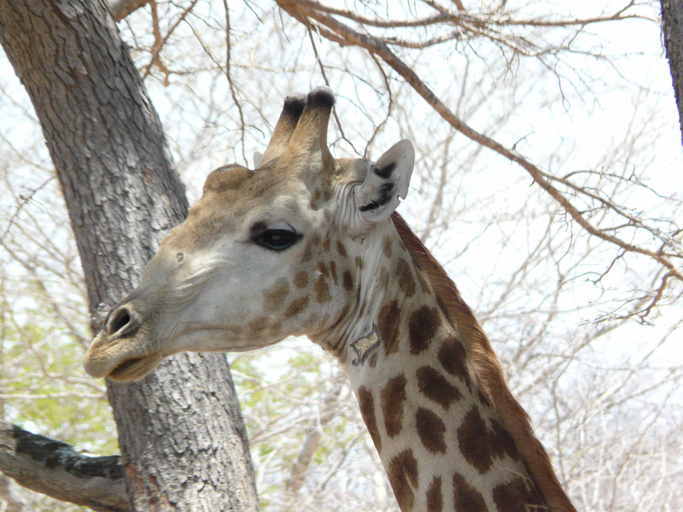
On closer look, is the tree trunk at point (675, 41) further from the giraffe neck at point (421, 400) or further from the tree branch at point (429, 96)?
the tree branch at point (429, 96)

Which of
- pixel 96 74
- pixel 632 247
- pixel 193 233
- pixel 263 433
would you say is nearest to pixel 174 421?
pixel 193 233

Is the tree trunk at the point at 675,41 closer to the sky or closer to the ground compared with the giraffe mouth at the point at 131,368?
closer to the sky

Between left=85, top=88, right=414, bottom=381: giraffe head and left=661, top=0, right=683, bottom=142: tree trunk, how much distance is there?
92 centimetres

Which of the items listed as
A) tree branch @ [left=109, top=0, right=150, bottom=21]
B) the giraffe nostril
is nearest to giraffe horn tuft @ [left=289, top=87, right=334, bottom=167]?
the giraffe nostril

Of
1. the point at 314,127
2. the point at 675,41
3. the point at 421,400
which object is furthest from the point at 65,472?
the point at 675,41

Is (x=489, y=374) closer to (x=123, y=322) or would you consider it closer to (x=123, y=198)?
(x=123, y=322)

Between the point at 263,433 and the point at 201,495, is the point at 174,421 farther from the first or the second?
the point at 263,433

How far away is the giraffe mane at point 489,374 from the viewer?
2.84m

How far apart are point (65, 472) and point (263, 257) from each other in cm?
181

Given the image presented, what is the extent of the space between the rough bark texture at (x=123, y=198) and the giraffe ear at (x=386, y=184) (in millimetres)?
1281

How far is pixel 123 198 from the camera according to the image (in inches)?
156

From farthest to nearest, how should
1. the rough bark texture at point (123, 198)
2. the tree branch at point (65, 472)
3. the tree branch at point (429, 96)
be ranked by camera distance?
1. the tree branch at point (429, 96)
2. the tree branch at point (65, 472)
3. the rough bark texture at point (123, 198)

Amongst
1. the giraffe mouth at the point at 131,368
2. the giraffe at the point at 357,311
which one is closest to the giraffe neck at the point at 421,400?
the giraffe at the point at 357,311

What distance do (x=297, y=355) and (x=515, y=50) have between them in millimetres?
6032
